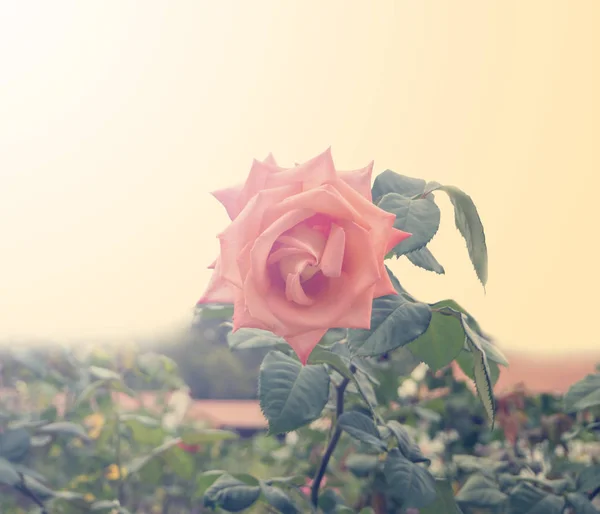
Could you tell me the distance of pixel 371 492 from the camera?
686 mm

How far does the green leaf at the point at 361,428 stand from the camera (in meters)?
0.42

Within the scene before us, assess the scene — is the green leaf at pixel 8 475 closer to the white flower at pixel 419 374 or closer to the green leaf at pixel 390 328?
the green leaf at pixel 390 328

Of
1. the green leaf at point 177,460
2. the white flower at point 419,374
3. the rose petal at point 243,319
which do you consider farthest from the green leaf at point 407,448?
the white flower at point 419,374

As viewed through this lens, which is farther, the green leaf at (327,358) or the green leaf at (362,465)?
the green leaf at (362,465)

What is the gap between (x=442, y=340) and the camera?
1.41 feet

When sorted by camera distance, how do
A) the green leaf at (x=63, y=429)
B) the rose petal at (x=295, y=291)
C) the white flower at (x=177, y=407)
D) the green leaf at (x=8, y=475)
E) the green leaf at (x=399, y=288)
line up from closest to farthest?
the rose petal at (x=295, y=291) → the green leaf at (x=399, y=288) → the green leaf at (x=8, y=475) → the green leaf at (x=63, y=429) → the white flower at (x=177, y=407)

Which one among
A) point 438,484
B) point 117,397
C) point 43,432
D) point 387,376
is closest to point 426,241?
point 438,484

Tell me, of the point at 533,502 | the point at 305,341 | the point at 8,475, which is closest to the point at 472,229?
the point at 305,341

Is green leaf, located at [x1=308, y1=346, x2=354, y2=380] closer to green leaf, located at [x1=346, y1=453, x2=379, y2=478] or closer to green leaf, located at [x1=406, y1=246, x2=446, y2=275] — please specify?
green leaf, located at [x1=406, y1=246, x2=446, y2=275]

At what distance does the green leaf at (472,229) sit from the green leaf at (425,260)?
4cm

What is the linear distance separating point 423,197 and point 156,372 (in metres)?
0.59

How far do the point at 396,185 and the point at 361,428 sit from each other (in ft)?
0.60

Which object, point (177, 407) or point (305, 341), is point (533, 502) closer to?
point (305, 341)

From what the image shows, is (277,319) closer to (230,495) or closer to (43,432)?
(230,495)
